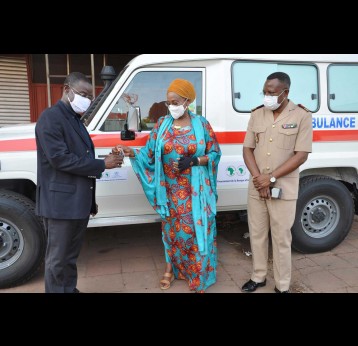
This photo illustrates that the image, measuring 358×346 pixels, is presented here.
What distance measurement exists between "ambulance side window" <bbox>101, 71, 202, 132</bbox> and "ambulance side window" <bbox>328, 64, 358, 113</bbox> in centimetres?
150

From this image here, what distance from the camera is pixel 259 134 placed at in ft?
9.53

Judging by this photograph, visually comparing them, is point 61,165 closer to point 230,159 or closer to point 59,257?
point 59,257

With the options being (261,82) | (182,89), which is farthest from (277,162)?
(261,82)

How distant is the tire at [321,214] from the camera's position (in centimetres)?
384

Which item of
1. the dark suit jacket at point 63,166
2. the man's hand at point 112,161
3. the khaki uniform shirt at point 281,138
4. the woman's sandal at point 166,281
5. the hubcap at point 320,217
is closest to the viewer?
the dark suit jacket at point 63,166

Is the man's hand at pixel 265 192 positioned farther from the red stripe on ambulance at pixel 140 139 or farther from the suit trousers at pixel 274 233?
the red stripe on ambulance at pixel 140 139

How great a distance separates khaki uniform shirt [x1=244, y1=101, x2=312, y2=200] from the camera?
8.89 feet

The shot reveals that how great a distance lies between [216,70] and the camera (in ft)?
11.4

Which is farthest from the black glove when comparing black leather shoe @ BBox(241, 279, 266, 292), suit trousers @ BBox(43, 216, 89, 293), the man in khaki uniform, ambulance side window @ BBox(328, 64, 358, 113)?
ambulance side window @ BBox(328, 64, 358, 113)

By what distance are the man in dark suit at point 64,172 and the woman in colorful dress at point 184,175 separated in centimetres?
47

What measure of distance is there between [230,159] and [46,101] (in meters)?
5.43

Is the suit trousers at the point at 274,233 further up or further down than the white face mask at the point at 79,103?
further down

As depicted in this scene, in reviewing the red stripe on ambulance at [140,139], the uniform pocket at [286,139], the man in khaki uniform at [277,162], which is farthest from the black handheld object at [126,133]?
the uniform pocket at [286,139]

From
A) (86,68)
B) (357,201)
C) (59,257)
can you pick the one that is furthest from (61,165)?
(86,68)
